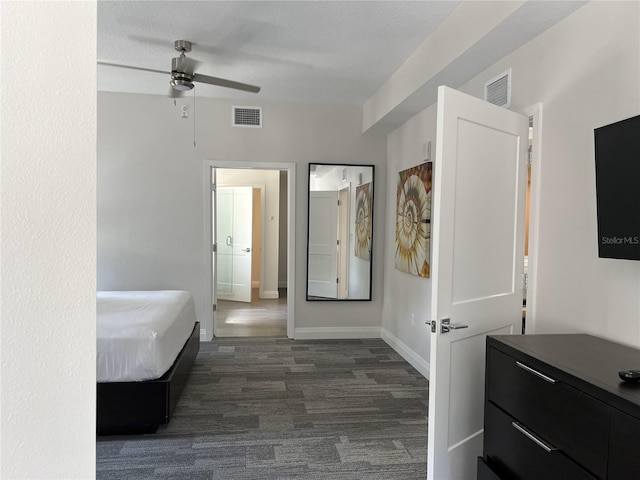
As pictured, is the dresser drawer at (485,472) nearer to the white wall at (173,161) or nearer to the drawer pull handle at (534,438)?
the drawer pull handle at (534,438)

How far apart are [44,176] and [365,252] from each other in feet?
14.6

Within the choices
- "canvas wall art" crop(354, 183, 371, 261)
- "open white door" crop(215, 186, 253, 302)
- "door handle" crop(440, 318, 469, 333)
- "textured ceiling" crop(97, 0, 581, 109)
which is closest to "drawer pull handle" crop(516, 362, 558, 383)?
"door handle" crop(440, 318, 469, 333)

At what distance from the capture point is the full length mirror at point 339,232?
498 centimetres

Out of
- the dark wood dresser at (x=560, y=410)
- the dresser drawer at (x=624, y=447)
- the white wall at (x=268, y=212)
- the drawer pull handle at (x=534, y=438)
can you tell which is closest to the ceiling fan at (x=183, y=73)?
the dark wood dresser at (x=560, y=410)

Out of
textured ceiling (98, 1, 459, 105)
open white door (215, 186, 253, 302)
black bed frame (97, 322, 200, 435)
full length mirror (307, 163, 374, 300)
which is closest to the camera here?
black bed frame (97, 322, 200, 435)

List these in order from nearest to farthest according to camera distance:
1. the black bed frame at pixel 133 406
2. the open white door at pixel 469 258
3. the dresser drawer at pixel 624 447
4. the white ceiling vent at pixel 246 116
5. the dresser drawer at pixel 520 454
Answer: the dresser drawer at pixel 624 447
the dresser drawer at pixel 520 454
the open white door at pixel 469 258
the black bed frame at pixel 133 406
the white ceiling vent at pixel 246 116

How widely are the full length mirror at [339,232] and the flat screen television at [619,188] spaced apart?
339 centimetres

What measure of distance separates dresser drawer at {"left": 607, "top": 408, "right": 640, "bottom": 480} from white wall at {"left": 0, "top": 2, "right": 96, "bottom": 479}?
1368 millimetres

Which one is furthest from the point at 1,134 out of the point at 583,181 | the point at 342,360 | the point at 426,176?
the point at 342,360

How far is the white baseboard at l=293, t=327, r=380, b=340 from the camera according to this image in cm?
501

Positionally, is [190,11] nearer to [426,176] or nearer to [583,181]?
[426,176]

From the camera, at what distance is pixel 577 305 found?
82.3 inches

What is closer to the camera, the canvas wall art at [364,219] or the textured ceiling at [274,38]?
the textured ceiling at [274,38]

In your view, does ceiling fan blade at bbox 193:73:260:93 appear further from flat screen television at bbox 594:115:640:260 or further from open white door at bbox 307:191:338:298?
flat screen television at bbox 594:115:640:260
